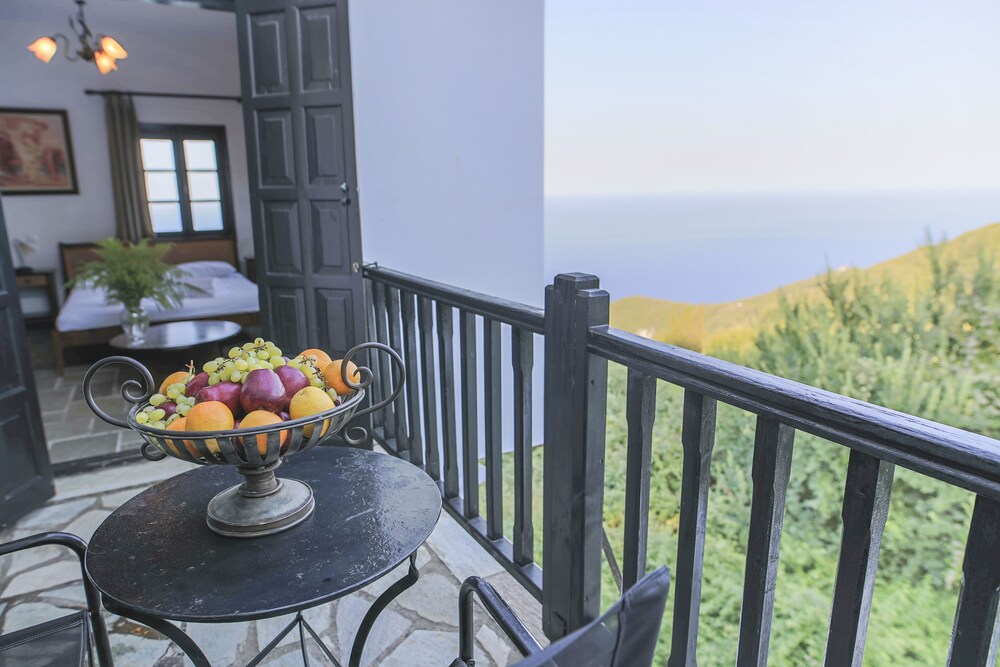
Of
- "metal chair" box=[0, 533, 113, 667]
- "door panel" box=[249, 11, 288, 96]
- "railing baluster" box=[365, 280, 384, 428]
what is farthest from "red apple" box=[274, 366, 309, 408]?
"door panel" box=[249, 11, 288, 96]

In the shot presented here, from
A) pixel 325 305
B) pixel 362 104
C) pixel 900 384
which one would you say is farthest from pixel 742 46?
pixel 325 305

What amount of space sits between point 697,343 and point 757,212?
2158 millimetres

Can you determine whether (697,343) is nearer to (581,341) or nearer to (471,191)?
(471,191)

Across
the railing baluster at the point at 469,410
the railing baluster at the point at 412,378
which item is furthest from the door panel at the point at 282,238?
the railing baluster at the point at 469,410

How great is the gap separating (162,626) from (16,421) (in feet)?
6.64

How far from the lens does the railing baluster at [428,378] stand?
229 cm

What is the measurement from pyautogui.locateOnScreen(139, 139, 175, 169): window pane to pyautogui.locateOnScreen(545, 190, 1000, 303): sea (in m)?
4.77

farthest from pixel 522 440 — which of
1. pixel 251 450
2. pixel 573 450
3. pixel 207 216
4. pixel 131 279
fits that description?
pixel 207 216

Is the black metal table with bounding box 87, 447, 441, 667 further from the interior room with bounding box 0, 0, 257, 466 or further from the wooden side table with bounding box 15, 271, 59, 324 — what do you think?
the wooden side table with bounding box 15, 271, 59, 324

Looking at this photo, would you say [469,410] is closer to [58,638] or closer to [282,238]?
[58,638]

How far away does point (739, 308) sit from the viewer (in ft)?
25.5

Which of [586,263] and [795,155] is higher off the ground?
[795,155]

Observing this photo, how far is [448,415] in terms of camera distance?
2217mm

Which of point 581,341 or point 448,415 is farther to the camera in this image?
point 448,415
